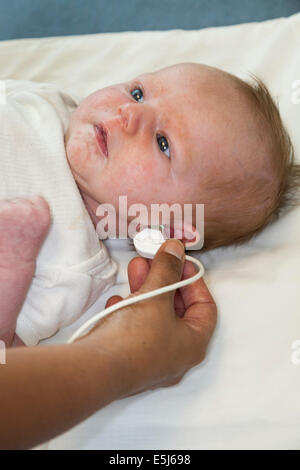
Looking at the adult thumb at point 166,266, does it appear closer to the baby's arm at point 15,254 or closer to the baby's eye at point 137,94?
the baby's arm at point 15,254

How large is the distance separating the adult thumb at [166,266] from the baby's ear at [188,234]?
0.15 m

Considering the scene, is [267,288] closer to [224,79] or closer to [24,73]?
[224,79]

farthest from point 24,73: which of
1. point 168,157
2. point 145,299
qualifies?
point 145,299

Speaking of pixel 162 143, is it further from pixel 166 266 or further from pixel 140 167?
pixel 166 266

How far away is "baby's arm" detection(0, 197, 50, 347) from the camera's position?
1.00 meters

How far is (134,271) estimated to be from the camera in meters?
1.07

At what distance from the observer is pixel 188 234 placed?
1.20 metres

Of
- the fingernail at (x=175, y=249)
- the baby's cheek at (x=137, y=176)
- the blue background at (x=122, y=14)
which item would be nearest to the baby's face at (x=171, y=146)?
the baby's cheek at (x=137, y=176)

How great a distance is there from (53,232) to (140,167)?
0.25m

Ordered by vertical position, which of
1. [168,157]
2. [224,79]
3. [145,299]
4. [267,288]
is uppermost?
[224,79]

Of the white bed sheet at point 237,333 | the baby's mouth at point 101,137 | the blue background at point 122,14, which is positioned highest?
the blue background at point 122,14

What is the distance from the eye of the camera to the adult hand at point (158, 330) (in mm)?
804

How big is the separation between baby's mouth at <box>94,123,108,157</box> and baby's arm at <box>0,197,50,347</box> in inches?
8.9

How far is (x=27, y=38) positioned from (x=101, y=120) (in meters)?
0.93
